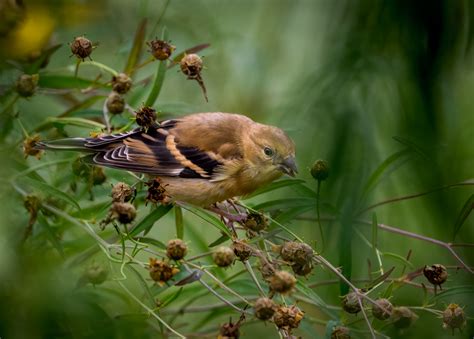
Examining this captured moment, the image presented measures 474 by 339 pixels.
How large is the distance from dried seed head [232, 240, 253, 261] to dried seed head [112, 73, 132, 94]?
916 mm

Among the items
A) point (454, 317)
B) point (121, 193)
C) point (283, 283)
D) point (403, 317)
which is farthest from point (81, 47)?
point (454, 317)

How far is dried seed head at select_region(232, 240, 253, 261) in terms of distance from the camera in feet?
7.46

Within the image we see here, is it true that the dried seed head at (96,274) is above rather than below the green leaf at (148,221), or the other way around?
below

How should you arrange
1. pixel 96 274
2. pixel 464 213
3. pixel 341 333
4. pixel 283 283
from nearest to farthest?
pixel 464 213
pixel 283 283
pixel 341 333
pixel 96 274

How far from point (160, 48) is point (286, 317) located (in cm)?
121

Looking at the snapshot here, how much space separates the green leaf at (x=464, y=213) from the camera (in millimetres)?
1333

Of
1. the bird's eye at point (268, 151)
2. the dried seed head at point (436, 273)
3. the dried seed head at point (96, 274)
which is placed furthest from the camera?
the bird's eye at point (268, 151)

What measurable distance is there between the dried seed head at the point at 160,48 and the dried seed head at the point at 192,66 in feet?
0.26

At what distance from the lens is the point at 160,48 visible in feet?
8.89

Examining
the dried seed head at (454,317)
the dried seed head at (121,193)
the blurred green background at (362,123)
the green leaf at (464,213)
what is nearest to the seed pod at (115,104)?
the dried seed head at (121,193)

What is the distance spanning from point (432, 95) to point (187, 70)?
156 cm

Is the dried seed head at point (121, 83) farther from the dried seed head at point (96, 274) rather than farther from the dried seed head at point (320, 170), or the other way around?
the dried seed head at point (320, 170)

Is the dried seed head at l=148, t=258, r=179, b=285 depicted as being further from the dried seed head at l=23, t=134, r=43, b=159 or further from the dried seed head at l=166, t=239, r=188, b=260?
the dried seed head at l=23, t=134, r=43, b=159

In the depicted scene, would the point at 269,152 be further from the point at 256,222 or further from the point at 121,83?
the point at 121,83
